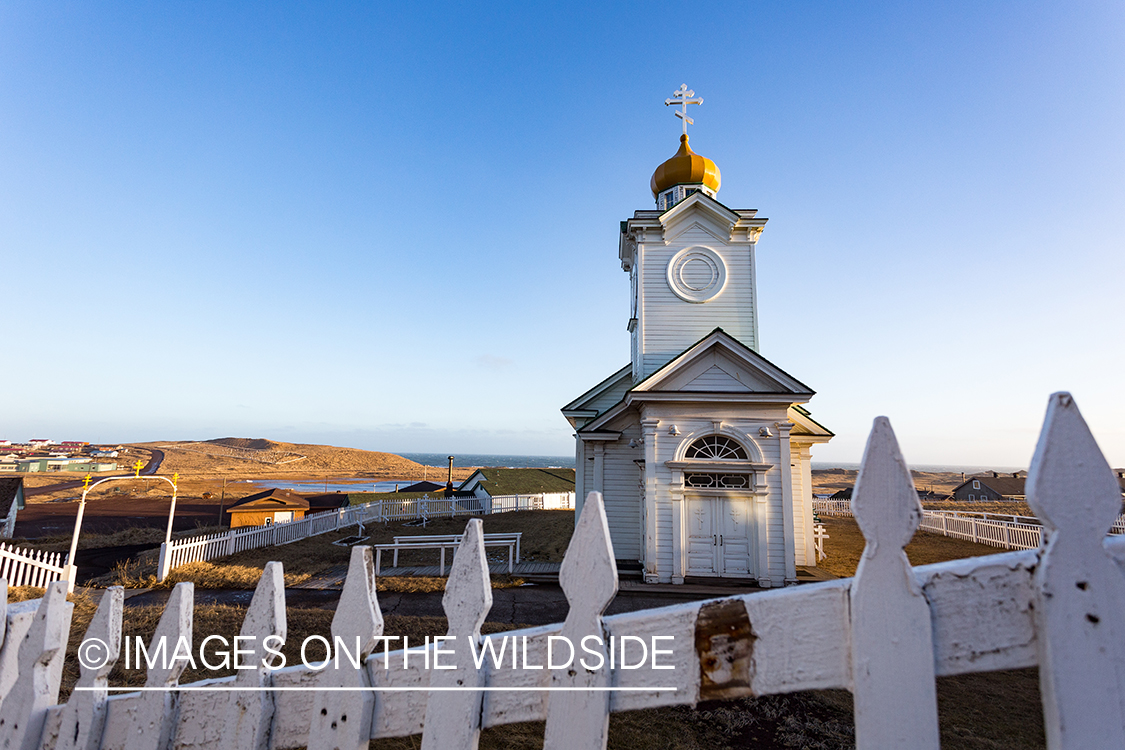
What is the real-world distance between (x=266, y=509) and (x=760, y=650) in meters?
23.5

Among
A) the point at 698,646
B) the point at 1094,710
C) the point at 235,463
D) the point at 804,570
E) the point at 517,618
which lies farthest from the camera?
the point at 235,463

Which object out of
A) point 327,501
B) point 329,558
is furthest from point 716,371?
point 327,501

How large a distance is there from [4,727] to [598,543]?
8.14ft

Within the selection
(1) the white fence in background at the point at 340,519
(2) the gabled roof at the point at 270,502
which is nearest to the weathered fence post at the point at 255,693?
(1) the white fence in background at the point at 340,519

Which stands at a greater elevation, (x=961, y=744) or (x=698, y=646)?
(x=698, y=646)

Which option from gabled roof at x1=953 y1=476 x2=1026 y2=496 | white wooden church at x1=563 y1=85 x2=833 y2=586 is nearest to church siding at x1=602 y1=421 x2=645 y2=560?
white wooden church at x1=563 y1=85 x2=833 y2=586

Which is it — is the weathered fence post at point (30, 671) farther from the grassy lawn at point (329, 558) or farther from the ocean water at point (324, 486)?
the ocean water at point (324, 486)

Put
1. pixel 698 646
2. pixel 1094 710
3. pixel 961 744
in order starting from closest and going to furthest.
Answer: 1. pixel 1094 710
2. pixel 698 646
3. pixel 961 744

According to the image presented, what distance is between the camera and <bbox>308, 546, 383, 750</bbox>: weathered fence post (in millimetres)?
1516

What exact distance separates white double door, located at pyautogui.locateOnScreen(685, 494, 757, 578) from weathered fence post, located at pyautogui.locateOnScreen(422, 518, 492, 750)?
11.0m

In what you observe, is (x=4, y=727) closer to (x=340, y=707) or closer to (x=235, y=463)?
(x=340, y=707)

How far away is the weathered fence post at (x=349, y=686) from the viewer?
152 cm

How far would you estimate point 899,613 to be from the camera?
1131mm

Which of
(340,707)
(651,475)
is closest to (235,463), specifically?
(651,475)
